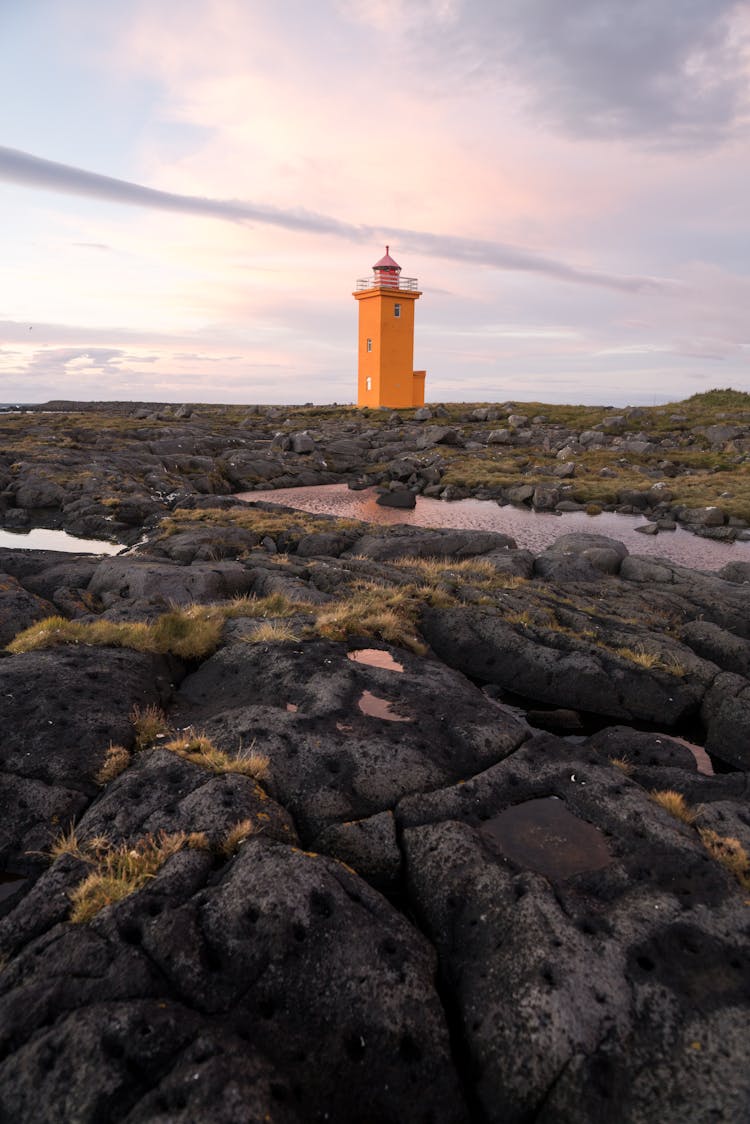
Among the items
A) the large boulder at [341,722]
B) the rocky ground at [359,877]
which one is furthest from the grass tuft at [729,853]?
the large boulder at [341,722]

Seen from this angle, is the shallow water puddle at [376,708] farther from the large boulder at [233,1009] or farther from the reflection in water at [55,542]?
the reflection in water at [55,542]

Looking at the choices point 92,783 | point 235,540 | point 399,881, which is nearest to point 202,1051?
point 399,881

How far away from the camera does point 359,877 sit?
7.43m

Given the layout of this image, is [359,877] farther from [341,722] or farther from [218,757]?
[341,722]

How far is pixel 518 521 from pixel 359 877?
36599 millimetres

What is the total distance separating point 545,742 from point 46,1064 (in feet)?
27.1

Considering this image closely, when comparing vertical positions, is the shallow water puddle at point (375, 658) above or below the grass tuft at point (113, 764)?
below

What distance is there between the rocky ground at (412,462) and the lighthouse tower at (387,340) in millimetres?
4649

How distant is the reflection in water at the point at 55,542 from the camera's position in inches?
1273

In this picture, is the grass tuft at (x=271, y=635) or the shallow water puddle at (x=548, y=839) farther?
→ the grass tuft at (x=271, y=635)

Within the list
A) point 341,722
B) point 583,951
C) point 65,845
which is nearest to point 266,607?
point 341,722

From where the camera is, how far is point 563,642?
666 inches

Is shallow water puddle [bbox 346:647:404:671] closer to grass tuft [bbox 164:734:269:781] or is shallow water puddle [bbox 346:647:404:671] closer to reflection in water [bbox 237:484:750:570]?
grass tuft [bbox 164:734:269:781]

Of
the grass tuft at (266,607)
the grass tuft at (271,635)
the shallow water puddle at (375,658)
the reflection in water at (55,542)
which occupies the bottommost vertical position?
the reflection in water at (55,542)
